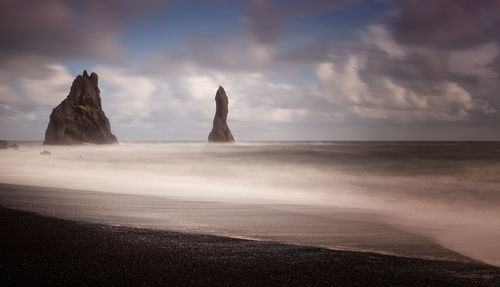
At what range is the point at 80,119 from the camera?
78750mm

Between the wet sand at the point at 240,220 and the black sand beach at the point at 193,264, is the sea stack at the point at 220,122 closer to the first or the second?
the wet sand at the point at 240,220

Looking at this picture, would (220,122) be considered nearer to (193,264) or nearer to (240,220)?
(240,220)

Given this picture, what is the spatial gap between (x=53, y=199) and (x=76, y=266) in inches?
183

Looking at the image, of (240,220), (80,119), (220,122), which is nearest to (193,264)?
(240,220)

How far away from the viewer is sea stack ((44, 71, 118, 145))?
7538cm

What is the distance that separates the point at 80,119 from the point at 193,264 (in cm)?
8734

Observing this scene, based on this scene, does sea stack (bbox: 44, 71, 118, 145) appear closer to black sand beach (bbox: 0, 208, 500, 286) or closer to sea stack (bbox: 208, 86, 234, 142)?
sea stack (bbox: 208, 86, 234, 142)

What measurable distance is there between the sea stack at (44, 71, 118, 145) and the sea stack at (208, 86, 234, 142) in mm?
38060

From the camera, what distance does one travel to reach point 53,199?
21.6 ft

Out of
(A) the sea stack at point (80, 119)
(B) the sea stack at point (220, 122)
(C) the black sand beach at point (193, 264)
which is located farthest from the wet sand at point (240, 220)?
(B) the sea stack at point (220, 122)

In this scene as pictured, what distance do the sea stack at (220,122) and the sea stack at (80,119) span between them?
1498 inches

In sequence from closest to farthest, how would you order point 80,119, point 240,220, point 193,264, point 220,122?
1. point 193,264
2. point 240,220
3. point 80,119
4. point 220,122

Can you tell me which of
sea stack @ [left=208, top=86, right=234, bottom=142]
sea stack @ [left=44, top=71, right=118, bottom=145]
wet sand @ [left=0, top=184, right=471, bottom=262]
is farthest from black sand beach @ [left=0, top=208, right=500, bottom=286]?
sea stack @ [left=208, top=86, right=234, bottom=142]

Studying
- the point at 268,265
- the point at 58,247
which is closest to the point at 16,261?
the point at 58,247
